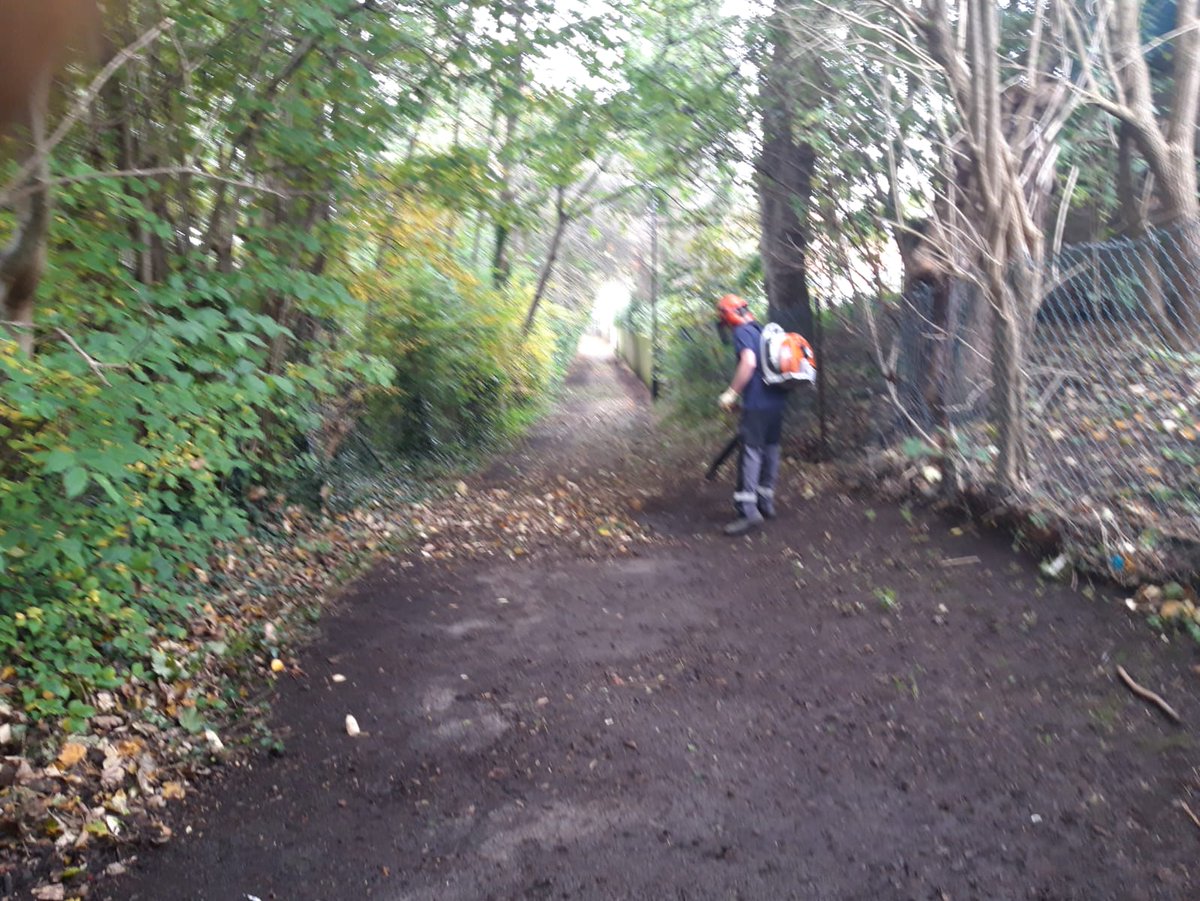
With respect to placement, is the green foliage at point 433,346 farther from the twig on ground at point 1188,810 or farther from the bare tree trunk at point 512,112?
the twig on ground at point 1188,810

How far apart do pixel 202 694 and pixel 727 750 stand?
105 inches

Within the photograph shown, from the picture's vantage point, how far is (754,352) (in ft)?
24.5

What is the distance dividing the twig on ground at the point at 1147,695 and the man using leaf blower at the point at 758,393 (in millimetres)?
3435

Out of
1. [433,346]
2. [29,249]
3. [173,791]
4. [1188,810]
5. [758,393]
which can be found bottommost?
[173,791]

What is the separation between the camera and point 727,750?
13.0 ft


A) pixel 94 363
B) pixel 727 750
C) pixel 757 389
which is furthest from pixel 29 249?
pixel 757 389

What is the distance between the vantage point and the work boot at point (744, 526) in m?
7.48

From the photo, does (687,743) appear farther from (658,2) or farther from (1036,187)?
(658,2)

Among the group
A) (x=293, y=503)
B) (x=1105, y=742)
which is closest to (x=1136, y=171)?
(x=1105, y=742)

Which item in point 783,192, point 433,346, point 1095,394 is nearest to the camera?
point 1095,394

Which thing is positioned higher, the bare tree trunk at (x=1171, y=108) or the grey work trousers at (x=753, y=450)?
the bare tree trunk at (x=1171, y=108)

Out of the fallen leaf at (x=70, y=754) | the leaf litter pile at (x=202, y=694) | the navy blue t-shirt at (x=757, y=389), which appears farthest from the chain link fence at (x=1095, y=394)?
the fallen leaf at (x=70, y=754)

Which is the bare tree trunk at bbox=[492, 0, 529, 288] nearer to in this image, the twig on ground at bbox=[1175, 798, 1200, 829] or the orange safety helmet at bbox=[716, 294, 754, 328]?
the orange safety helmet at bbox=[716, 294, 754, 328]

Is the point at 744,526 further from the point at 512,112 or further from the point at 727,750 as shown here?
the point at 512,112
